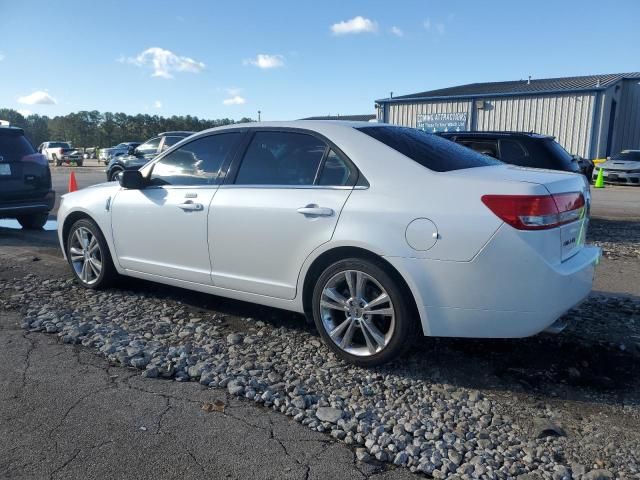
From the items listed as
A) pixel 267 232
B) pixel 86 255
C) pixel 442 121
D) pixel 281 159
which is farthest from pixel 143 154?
pixel 442 121

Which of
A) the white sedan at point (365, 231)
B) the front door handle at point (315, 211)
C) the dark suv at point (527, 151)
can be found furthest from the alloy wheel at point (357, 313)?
the dark suv at point (527, 151)

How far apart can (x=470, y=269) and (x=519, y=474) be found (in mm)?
1146

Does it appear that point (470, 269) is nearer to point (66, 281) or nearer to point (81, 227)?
point (81, 227)

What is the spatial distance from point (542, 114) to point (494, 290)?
29348 mm

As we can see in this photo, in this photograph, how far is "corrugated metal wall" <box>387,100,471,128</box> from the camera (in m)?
31.9

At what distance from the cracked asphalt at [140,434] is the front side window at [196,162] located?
1.71 m

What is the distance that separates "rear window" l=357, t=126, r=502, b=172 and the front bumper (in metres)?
18.2

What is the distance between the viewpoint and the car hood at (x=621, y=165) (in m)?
19.8

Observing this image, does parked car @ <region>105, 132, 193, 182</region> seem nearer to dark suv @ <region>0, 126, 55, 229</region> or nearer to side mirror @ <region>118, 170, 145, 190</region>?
dark suv @ <region>0, 126, 55, 229</region>

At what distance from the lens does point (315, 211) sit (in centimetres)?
381

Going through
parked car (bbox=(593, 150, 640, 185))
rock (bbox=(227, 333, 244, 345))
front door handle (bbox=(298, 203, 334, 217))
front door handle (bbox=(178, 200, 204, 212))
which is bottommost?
rock (bbox=(227, 333, 244, 345))

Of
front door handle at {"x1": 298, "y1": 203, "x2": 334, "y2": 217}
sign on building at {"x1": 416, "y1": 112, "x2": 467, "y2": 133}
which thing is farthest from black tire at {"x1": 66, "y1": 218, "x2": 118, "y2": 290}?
sign on building at {"x1": 416, "y1": 112, "x2": 467, "y2": 133}

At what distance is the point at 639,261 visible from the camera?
7070 mm

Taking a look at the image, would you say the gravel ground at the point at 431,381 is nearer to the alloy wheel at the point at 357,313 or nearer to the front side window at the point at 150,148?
the alloy wheel at the point at 357,313
